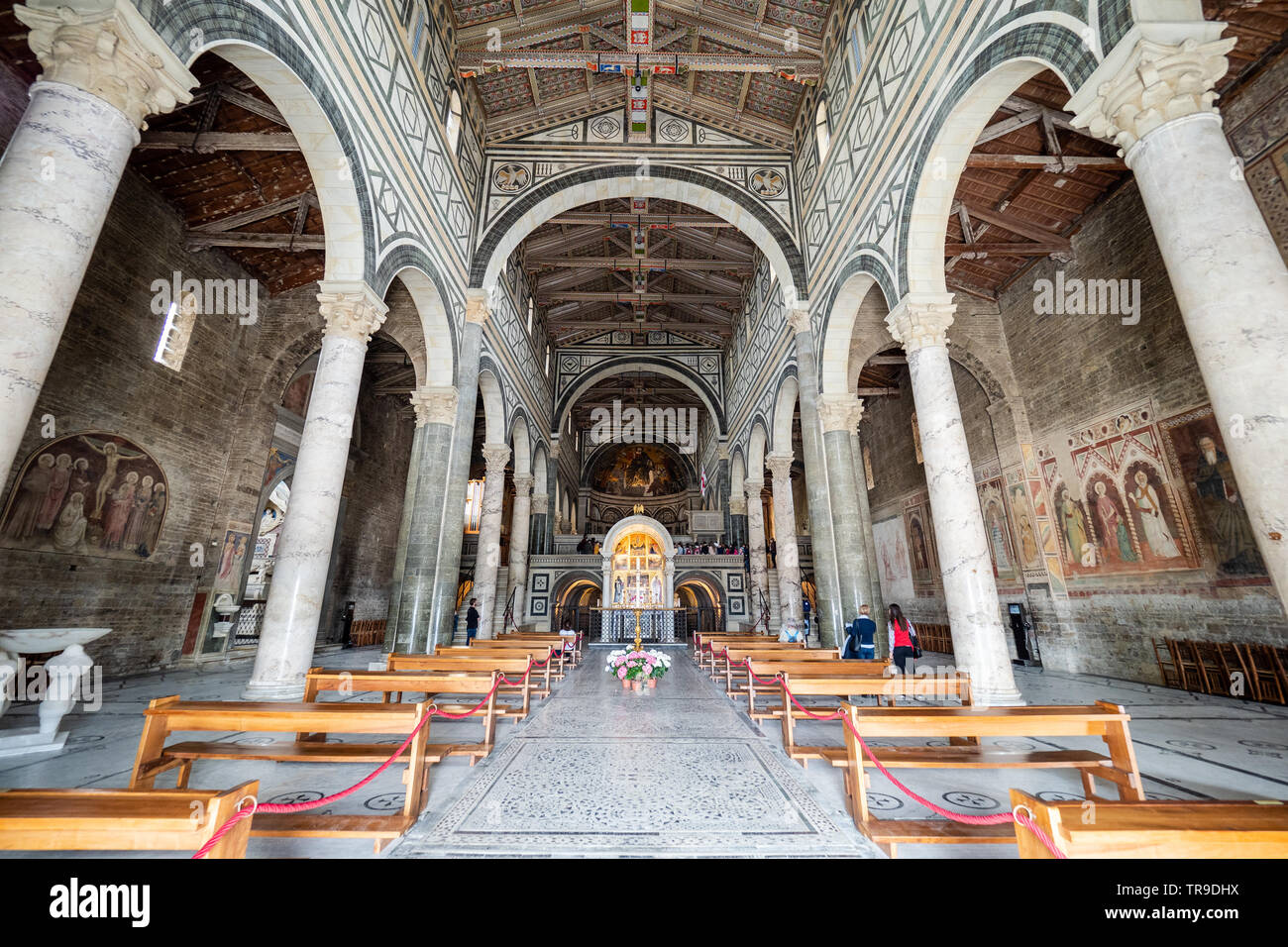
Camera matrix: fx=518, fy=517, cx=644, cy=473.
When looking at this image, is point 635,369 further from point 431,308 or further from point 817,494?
point 817,494

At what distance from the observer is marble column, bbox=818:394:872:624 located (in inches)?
372

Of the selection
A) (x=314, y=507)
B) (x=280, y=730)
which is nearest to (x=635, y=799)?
(x=280, y=730)

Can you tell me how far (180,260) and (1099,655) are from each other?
18.4 meters

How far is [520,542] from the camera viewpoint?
18547mm

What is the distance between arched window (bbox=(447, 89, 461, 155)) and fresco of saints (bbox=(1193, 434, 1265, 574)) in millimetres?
14222

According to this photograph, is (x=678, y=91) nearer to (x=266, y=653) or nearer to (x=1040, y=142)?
(x=1040, y=142)

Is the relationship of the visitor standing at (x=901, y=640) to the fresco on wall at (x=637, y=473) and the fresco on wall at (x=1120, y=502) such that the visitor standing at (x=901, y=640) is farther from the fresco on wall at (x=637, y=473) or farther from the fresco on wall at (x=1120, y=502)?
the fresco on wall at (x=637, y=473)

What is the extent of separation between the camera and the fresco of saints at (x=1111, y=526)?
8.82 m

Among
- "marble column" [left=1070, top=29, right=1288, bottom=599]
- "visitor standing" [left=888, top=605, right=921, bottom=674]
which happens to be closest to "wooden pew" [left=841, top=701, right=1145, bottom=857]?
"marble column" [left=1070, top=29, right=1288, bottom=599]

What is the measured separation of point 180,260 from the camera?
963 cm

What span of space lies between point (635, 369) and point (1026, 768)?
21.5 m

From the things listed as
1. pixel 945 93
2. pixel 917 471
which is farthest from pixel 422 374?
pixel 917 471
